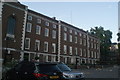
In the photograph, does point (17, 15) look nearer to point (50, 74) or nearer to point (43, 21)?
point (43, 21)

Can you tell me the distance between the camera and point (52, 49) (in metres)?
47.3

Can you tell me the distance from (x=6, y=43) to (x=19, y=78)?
23.9 metres

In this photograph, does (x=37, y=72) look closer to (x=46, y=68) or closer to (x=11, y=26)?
(x=46, y=68)

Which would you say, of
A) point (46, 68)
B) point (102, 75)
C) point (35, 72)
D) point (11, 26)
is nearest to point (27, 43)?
point (11, 26)

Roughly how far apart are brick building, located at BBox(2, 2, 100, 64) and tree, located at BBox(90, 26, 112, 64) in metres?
23.5

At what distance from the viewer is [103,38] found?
8738cm

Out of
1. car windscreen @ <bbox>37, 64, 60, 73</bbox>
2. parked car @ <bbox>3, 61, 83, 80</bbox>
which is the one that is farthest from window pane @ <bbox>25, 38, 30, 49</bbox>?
car windscreen @ <bbox>37, 64, 60, 73</bbox>

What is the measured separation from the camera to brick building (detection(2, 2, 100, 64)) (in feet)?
113

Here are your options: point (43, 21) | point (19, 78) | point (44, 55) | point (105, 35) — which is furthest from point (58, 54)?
point (105, 35)

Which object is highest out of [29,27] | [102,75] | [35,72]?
[29,27]

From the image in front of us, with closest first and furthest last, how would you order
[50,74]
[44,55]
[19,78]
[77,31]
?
[50,74] → [19,78] → [44,55] → [77,31]

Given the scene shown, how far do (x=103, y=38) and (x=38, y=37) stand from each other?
51.9m

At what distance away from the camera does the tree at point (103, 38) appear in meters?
85.9

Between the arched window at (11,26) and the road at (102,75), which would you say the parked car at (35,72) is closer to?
the road at (102,75)
